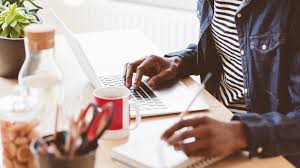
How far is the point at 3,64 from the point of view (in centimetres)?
151

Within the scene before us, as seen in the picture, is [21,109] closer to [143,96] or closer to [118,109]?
[118,109]

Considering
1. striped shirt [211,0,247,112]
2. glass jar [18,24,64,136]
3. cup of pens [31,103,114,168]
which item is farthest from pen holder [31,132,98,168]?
striped shirt [211,0,247,112]

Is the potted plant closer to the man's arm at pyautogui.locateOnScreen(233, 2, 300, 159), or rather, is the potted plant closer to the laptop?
the laptop

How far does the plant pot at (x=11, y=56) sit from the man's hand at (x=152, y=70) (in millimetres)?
287

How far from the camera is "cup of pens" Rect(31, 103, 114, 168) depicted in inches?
35.2

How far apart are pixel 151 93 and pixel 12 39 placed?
0.39 m

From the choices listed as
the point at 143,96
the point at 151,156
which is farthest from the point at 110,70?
the point at 151,156

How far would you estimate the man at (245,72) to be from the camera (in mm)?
1117

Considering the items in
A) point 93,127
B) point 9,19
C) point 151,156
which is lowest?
point 151,156

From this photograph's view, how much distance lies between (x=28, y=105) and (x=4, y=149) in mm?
114

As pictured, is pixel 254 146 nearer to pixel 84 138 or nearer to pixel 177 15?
pixel 84 138

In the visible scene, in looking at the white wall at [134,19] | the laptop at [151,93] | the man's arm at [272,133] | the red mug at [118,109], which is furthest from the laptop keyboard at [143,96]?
the white wall at [134,19]

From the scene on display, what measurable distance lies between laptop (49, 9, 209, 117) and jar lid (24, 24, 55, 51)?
29 centimetres

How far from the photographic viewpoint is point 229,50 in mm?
1698
